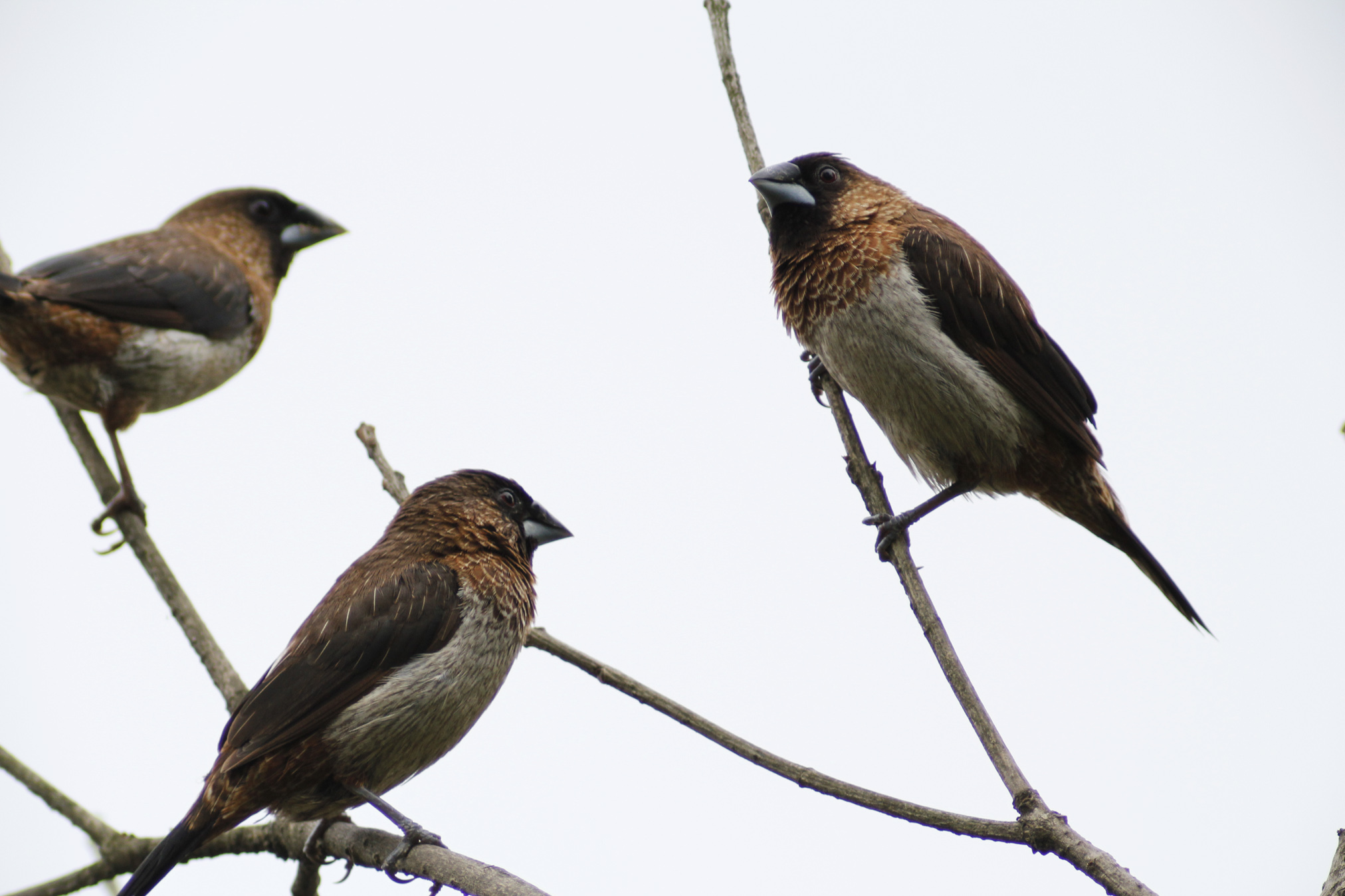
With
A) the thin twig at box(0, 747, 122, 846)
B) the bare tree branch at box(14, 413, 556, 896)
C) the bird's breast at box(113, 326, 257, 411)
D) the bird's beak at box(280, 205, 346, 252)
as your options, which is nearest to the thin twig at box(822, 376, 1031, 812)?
the bare tree branch at box(14, 413, 556, 896)

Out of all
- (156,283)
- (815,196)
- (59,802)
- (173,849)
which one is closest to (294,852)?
(173,849)

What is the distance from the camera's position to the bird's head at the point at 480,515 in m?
4.23

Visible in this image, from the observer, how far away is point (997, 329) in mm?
4070

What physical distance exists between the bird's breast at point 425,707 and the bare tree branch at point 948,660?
1282 mm

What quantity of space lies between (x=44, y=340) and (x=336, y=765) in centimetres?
277

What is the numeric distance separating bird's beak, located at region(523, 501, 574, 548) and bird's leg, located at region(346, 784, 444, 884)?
4.42 feet

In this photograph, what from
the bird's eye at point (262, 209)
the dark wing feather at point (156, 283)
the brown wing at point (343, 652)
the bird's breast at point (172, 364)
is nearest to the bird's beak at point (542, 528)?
the brown wing at point (343, 652)

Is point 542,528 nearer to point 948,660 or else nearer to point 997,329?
point 997,329

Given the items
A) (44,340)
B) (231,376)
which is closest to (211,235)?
(231,376)

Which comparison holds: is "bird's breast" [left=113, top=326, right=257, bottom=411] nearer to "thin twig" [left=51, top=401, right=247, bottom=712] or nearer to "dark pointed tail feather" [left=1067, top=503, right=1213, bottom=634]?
"thin twig" [left=51, top=401, right=247, bottom=712]

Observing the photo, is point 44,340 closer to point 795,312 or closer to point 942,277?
point 795,312

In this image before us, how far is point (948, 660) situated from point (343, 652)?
1902 mm

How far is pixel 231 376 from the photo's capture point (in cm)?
598

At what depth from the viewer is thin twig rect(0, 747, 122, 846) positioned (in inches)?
148
